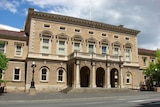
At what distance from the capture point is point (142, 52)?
5350cm

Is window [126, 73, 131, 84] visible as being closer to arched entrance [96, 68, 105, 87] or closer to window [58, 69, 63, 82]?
arched entrance [96, 68, 105, 87]

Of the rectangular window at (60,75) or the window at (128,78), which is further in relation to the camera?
the window at (128,78)

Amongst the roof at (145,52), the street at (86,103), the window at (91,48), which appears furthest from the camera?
the roof at (145,52)

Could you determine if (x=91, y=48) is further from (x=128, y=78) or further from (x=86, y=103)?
(x=86, y=103)

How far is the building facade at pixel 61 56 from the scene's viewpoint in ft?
123

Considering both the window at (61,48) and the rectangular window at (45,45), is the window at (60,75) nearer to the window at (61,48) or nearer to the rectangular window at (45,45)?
the window at (61,48)

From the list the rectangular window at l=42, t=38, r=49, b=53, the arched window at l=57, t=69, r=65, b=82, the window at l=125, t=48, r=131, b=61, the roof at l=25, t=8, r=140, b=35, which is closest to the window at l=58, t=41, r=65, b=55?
the rectangular window at l=42, t=38, r=49, b=53

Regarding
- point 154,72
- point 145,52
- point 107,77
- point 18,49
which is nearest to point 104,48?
point 107,77

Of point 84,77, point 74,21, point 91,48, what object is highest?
point 74,21

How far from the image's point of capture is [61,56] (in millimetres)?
40219

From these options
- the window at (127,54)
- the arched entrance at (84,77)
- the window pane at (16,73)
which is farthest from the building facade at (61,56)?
the window at (127,54)

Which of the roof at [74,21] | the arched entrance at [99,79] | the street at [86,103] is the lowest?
the street at [86,103]

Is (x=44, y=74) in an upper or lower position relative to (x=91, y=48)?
lower

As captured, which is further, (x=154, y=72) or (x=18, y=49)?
(x=154, y=72)
